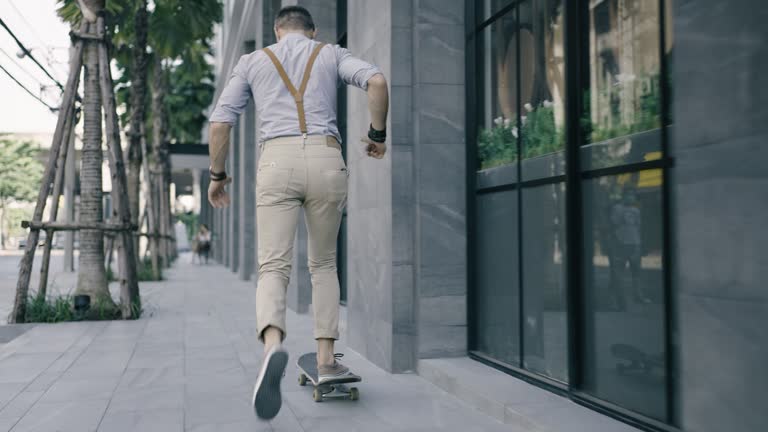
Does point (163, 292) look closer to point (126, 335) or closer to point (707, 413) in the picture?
point (126, 335)

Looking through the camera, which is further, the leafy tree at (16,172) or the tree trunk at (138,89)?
the leafy tree at (16,172)

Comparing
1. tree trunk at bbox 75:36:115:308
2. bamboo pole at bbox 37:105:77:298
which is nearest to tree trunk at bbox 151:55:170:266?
bamboo pole at bbox 37:105:77:298

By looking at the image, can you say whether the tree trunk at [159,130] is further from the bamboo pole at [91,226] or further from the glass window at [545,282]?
the glass window at [545,282]

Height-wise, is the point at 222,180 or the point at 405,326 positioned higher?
the point at 222,180

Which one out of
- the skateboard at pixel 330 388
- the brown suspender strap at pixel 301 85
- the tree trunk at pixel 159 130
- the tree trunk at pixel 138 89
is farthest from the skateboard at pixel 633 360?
the tree trunk at pixel 159 130

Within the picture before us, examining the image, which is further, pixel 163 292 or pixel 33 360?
pixel 163 292

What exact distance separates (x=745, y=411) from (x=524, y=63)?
9.64 feet

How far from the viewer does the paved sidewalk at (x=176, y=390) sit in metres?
3.78

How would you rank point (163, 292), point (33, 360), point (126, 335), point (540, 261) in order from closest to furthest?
point (540, 261), point (33, 360), point (126, 335), point (163, 292)

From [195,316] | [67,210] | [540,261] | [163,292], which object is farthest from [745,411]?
[67,210]

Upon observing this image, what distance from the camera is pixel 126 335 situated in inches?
299

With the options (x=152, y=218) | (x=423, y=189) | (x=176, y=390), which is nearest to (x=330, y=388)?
(x=176, y=390)

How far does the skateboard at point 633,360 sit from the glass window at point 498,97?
1716 mm

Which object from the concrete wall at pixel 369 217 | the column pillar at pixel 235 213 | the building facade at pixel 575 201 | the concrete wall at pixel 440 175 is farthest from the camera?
the column pillar at pixel 235 213
